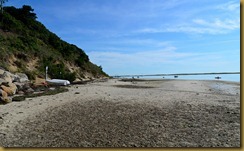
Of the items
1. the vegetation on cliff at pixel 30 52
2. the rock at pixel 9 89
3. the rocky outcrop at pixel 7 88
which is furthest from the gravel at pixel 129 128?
the vegetation on cliff at pixel 30 52

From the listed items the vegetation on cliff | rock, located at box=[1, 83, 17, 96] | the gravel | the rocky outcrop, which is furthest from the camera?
the vegetation on cliff

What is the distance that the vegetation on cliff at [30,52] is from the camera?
31.9 metres

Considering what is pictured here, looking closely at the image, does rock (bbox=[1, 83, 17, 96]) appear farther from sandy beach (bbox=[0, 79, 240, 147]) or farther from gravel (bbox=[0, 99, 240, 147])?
gravel (bbox=[0, 99, 240, 147])

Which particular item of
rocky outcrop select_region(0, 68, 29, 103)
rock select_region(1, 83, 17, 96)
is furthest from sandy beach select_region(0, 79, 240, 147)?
rock select_region(1, 83, 17, 96)

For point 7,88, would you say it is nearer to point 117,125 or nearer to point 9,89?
point 9,89

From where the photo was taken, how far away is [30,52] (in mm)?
37500

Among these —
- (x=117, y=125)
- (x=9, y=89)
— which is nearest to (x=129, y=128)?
(x=117, y=125)

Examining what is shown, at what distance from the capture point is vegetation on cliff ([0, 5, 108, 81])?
31.9 m

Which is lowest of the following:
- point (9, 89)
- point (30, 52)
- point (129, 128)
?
point (129, 128)

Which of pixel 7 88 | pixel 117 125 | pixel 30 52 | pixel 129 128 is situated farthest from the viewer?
pixel 30 52

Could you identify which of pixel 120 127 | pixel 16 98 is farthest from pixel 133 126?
pixel 16 98

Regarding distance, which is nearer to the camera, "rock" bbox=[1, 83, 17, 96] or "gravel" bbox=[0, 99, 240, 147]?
"gravel" bbox=[0, 99, 240, 147]

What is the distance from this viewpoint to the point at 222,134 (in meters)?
8.80

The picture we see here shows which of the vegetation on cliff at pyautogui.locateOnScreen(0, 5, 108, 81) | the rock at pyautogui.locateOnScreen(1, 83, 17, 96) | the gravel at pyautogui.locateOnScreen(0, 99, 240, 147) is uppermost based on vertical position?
the vegetation on cliff at pyautogui.locateOnScreen(0, 5, 108, 81)
